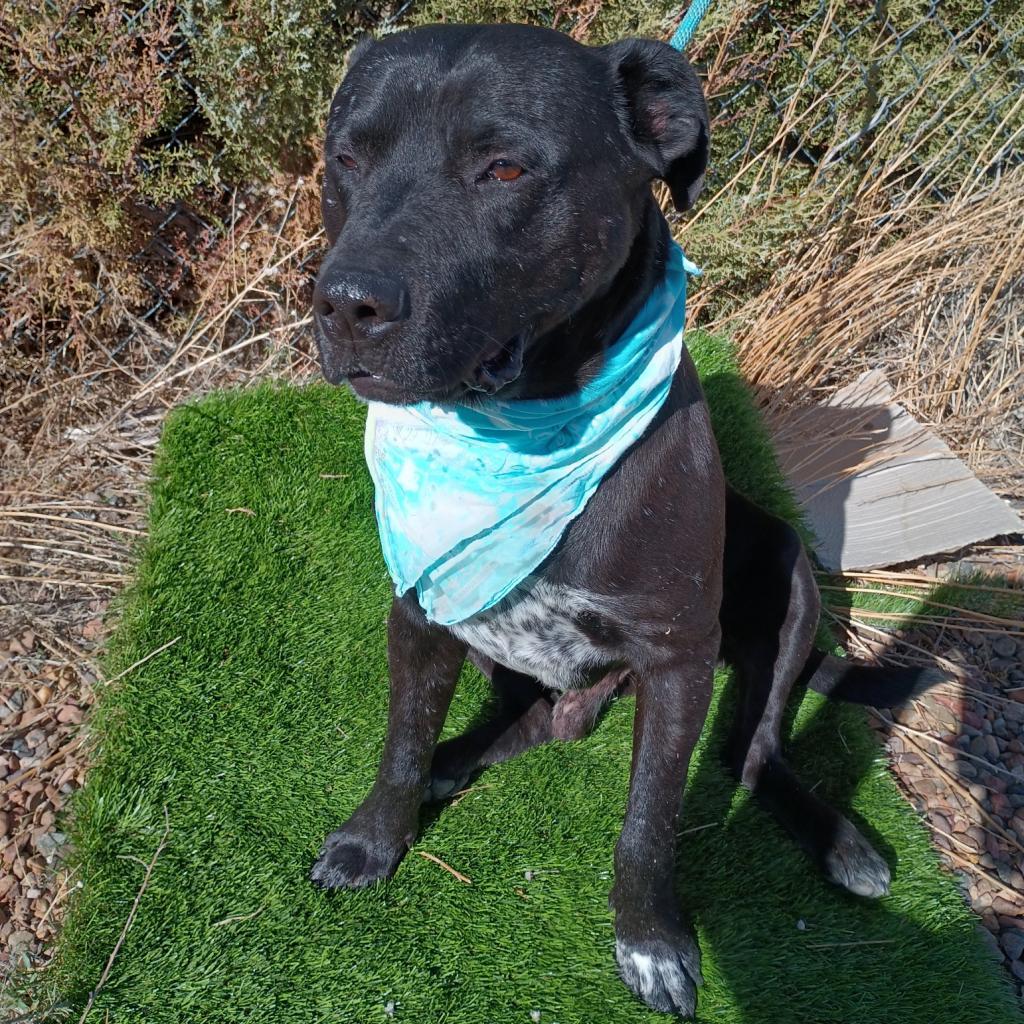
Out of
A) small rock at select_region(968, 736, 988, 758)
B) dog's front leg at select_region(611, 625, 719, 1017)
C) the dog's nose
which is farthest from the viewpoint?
small rock at select_region(968, 736, 988, 758)

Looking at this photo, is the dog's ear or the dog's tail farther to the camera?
the dog's tail

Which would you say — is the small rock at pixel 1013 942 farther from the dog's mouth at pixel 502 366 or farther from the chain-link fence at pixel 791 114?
the chain-link fence at pixel 791 114

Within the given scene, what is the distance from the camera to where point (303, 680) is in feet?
9.52

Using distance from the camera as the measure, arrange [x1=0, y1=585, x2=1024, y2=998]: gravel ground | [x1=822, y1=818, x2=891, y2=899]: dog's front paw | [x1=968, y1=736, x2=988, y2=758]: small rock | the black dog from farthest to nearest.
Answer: [x1=968, y1=736, x2=988, y2=758]: small rock
[x1=0, y1=585, x2=1024, y2=998]: gravel ground
[x1=822, y1=818, x2=891, y2=899]: dog's front paw
the black dog

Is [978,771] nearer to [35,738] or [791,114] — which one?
[791,114]

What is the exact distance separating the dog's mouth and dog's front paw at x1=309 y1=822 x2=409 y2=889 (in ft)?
4.08

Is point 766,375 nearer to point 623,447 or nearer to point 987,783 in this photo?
point 987,783

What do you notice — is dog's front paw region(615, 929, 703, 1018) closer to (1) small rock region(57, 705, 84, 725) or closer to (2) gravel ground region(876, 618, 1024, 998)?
(2) gravel ground region(876, 618, 1024, 998)

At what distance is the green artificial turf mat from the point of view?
219cm

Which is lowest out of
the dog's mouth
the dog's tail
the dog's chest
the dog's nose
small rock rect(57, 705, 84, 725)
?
small rock rect(57, 705, 84, 725)

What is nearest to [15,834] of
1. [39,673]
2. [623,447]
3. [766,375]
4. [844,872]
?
[39,673]

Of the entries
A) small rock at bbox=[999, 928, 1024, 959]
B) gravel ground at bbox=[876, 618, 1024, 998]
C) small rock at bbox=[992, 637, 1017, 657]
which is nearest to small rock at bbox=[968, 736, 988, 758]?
gravel ground at bbox=[876, 618, 1024, 998]

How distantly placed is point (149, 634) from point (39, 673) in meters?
0.53

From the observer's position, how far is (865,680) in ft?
9.00
